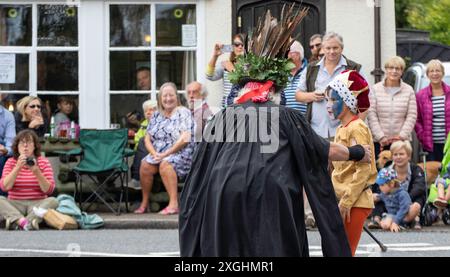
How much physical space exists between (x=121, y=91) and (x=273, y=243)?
10.5 metres

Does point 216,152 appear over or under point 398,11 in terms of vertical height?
under

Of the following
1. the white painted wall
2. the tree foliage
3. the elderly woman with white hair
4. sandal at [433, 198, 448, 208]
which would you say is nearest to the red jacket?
the elderly woman with white hair

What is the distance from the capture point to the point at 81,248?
1270cm

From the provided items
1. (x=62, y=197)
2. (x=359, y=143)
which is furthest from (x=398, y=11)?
(x=359, y=143)

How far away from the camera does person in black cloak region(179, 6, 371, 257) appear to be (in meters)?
7.86

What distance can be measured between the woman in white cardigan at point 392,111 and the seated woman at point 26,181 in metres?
4.02

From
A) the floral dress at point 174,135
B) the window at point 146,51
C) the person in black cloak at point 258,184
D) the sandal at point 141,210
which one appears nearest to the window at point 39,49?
the window at point 146,51

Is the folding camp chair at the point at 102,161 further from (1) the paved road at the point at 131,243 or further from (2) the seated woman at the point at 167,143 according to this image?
(1) the paved road at the point at 131,243

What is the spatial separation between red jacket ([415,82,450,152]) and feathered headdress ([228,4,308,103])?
8.07m

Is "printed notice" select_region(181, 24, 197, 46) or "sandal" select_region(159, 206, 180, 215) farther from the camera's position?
"printed notice" select_region(181, 24, 197, 46)

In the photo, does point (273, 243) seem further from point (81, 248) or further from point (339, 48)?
point (339, 48)

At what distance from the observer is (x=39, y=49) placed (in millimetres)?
18062

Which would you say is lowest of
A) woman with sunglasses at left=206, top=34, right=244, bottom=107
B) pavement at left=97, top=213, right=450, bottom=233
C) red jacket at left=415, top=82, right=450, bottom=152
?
pavement at left=97, top=213, right=450, bottom=233

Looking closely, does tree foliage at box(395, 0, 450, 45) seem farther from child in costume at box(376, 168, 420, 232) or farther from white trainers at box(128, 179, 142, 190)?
child in costume at box(376, 168, 420, 232)
